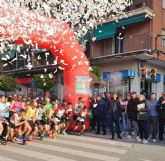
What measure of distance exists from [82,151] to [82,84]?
4.46 metres

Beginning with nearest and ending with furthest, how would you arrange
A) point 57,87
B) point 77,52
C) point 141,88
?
point 77,52, point 141,88, point 57,87

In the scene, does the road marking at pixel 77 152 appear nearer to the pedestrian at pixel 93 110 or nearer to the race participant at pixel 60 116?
the race participant at pixel 60 116

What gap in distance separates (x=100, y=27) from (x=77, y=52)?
10528 mm

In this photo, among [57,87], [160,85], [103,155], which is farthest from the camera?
[57,87]

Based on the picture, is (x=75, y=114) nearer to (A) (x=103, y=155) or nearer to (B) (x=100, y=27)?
(A) (x=103, y=155)

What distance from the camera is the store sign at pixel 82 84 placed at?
1425cm

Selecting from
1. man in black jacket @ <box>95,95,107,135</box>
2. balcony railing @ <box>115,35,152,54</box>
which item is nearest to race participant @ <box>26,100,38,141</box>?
man in black jacket @ <box>95,95,107,135</box>

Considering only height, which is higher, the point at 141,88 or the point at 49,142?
the point at 141,88

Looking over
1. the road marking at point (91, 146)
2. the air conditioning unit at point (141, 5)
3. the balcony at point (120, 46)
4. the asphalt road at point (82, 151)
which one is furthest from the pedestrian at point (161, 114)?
the air conditioning unit at point (141, 5)

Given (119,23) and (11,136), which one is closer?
(11,136)

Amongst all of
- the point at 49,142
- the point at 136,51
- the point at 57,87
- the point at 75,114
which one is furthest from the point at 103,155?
the point at 57,87

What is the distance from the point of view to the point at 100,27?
2386 centimetres

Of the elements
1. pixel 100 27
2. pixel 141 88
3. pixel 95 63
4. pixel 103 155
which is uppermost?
pixel 100 27

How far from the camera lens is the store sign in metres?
14.2
